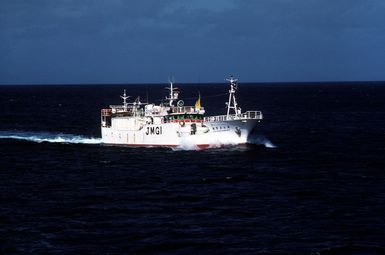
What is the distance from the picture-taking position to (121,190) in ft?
221

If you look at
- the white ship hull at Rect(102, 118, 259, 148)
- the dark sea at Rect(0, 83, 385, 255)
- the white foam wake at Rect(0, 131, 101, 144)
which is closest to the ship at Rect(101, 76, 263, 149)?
the white ship hull at Rect(102, 118, 259, 148)

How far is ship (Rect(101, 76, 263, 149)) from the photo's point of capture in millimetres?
95562

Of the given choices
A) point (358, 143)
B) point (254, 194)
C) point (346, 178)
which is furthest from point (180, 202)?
point (358, 143)

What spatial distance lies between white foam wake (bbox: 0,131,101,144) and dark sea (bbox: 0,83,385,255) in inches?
48.3

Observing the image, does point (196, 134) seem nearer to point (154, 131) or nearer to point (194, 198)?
point (154, 131)

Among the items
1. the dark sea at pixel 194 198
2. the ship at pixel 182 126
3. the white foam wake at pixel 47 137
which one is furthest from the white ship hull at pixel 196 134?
the white foam wake at pixel 47 137

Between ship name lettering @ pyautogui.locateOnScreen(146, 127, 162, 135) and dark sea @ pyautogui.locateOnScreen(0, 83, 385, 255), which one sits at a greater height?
ship name lettering @ pyautogui.locateOnScreen(146, 127, 162, 135)

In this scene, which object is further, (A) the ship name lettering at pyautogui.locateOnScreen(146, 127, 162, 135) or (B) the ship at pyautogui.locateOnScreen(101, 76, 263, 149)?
(A) the ship name lettering at pyautogui.locateOnScreen(146, 127, 162, 135)

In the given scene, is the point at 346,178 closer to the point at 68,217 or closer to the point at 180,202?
the point at 180,202

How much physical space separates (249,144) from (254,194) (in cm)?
3629

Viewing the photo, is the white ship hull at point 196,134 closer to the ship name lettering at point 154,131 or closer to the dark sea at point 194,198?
the ship name lettering at point 154,131

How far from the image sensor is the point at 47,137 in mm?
118250

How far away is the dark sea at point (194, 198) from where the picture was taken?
47125mm

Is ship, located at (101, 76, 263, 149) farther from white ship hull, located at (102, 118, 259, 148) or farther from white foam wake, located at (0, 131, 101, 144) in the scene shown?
white foam wake, located at (0, 131, 101, 144)
